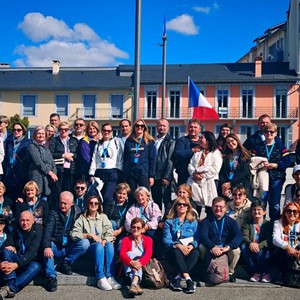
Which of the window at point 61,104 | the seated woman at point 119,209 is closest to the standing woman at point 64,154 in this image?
the seated woman at point 119,209

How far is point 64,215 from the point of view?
621cm

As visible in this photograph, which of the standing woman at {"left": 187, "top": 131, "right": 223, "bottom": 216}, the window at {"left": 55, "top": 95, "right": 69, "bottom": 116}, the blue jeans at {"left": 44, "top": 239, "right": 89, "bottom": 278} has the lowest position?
the blue jeans at {"left": 44, "top": 239, "right": 89, "bottom": 278}

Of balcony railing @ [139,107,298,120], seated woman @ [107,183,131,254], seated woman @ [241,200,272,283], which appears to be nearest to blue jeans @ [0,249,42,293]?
seated woman @ [107,183,131,254]

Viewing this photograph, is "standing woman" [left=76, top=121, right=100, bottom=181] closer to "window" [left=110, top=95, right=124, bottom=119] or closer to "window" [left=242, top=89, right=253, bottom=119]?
"window" [left=110, top=95, right=124, bottom=119]

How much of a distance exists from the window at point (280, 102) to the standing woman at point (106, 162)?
36.9 meters

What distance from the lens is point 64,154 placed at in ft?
23.2

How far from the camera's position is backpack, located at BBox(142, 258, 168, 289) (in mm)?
5680

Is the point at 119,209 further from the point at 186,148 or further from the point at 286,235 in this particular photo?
the point at 286,235

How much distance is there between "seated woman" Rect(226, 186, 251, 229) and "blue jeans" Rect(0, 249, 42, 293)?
2879 millimetres

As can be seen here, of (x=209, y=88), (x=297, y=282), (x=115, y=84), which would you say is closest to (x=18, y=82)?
(x=115, y=84)

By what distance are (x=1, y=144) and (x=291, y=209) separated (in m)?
4.57

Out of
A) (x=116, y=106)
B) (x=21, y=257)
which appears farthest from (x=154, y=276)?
(x=116, y=106)

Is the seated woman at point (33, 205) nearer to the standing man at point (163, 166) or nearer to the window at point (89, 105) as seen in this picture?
the standing man at point (163, 166)

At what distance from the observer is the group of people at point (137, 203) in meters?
5.84
